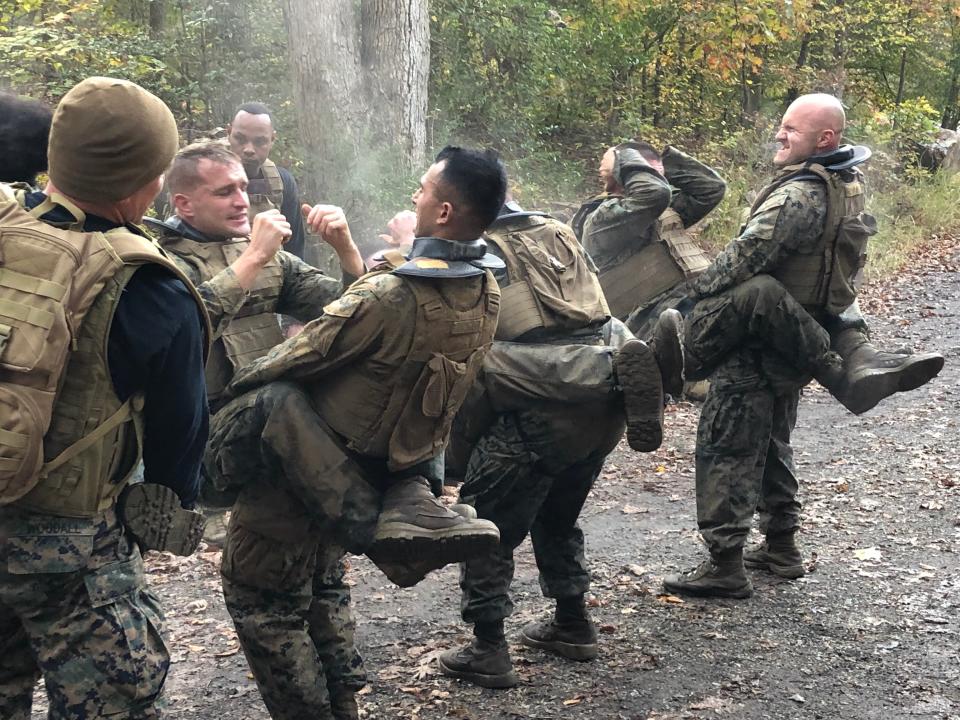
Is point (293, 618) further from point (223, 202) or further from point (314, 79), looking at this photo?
point (314, 79)

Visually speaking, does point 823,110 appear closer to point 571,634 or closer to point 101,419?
point 571,634

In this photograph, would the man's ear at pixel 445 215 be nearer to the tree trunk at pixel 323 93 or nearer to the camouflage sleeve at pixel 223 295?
the camouflage sleeve at pixel 223 295

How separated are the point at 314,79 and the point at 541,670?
7.16 m

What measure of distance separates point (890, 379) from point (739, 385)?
81 centimetres

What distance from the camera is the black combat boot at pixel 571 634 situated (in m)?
4.93

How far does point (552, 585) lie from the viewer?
4.93 metres

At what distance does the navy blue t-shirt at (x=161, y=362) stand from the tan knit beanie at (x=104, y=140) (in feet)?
0.32

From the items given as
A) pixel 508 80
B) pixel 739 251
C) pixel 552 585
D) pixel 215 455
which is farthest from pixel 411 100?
pixel 215 455

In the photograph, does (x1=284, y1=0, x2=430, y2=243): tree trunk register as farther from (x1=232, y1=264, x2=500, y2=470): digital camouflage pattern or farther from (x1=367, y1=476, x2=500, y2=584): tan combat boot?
(x1=367, y1=476, x2=500, y2=584): tan combat boot

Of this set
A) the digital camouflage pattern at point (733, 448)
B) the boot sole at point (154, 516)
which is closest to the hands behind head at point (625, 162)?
the digital camouflage pattern at point (733, 448)

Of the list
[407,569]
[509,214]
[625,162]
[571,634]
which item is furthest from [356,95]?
[407,569]

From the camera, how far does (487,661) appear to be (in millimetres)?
4641

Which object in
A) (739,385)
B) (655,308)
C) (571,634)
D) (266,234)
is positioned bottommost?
(571,634)

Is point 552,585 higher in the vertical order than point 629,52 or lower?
lower
